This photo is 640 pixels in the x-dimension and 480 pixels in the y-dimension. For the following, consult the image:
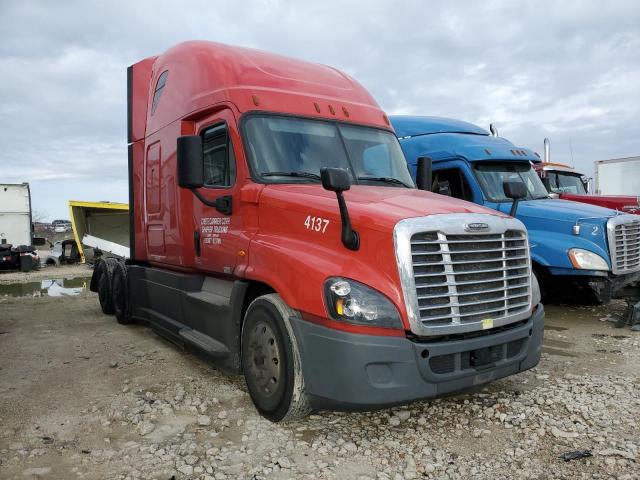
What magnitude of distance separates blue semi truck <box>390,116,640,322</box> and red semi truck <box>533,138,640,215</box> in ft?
6.36

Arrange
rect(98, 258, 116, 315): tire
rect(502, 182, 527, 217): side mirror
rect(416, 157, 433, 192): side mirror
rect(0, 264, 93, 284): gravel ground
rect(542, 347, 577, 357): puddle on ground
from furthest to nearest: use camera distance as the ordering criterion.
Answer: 1. rect(0, 264, 93, 284): gravel ground
2. rect(98, 258, 116, 315): tire
3. rect(542, 347, 577, 357): puddle on ground
4. rect(416, 157, 433, 192): side mirror
5. rect(502, 182, 527, 217): side mirror

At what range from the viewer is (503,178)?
7910mm

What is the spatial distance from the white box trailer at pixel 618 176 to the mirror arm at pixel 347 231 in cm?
1459

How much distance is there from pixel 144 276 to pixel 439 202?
4.32m

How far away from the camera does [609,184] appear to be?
651 inches

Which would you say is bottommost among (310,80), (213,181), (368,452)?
(368,452)

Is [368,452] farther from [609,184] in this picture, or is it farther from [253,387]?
[609,184]

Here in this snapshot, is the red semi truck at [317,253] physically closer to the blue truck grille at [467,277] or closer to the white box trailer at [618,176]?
the blue truck grille at [467,277]

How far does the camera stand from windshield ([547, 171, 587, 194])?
427 inches

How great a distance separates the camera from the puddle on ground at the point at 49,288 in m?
12.1

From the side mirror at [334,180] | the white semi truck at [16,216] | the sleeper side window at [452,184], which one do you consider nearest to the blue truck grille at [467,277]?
the side mirror at [334,180]

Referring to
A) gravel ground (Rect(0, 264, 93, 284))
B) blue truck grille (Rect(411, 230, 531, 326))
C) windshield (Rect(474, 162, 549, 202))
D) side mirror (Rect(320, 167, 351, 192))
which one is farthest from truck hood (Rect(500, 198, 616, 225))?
gravel ground (Rect(0, 264, 93, 284))

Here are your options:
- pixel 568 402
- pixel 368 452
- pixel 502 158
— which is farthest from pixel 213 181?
pixel 502 158

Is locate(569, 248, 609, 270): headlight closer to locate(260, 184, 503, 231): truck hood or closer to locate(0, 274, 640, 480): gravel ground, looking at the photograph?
locate(0, 274, 640, 480): gravel ground
